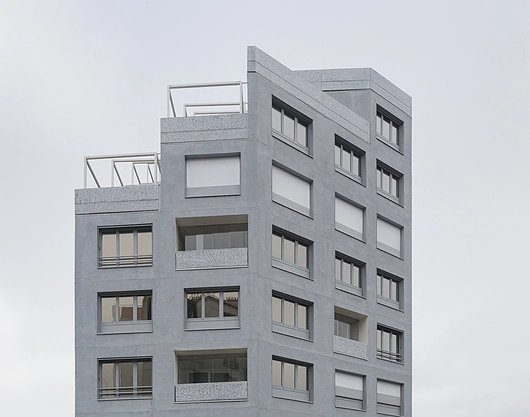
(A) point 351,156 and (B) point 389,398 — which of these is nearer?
(A) point 351,156

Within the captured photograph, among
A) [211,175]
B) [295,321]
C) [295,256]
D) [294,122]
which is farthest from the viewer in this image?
[294,122]

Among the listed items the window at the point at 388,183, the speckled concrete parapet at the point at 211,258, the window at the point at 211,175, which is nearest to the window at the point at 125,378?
the speckled concrete parapet at the point at 211,258

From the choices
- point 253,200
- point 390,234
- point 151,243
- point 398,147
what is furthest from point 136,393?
point 398,147

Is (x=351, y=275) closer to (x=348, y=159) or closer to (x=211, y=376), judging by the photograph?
(x=348, y=159)

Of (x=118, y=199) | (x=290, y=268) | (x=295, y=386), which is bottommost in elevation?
(x=295, y=386)

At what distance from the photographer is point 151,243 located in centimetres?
4606

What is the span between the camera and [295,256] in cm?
4744

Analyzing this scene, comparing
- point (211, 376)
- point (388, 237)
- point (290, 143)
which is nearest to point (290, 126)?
point (290, 143)

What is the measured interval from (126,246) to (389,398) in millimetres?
16692

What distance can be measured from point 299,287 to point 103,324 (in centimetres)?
898

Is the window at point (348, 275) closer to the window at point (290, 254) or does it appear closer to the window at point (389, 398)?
the window at point (290, 254)

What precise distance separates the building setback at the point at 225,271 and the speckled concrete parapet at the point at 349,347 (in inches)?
3.8

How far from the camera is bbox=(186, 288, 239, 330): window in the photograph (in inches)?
1766

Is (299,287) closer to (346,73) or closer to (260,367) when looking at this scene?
(260,367)
